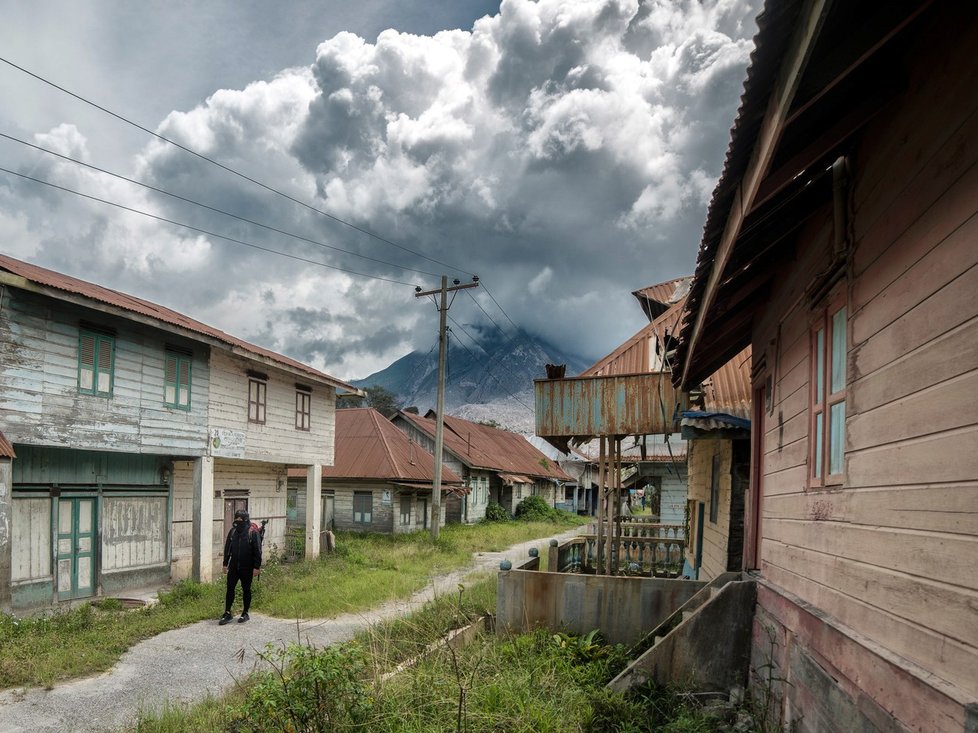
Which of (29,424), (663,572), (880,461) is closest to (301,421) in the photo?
(29,424)

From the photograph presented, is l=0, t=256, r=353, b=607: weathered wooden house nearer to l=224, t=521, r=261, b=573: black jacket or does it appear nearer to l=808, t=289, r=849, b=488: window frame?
l=224, t=521, r=261, b=573: black jacket

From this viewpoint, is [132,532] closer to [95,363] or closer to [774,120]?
[95,363]

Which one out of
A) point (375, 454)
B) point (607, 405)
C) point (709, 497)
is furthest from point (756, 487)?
point (375, 454)

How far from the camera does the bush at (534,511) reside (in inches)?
1459

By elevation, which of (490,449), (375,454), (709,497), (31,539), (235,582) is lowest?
(490,449)

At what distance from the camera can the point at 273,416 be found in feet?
54.6

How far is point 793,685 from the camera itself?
4.46m

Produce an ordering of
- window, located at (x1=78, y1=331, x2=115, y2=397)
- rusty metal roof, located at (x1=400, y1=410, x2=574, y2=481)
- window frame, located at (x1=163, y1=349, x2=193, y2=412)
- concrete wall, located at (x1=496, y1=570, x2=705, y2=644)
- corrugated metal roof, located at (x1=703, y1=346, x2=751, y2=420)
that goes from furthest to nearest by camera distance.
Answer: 1. rusty metal roof, located at (x1=400, y1=410, x2=574, y2=481)
2. window frame, located at (x1=163, y1=349, x2=193, y2=412)
3. window, located at (x1=78, y1=331, x2=115, y2=397)
4. corrugated metal roof, located at (x1=703, y1=346, x2=751, y2=420)
5. concrete wall, located at (x1=496, y1=570, x2=705, y2=644)

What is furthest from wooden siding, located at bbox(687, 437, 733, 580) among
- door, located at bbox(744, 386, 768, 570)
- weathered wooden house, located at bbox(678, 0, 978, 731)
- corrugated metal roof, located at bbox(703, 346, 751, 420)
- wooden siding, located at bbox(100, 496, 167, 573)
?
wooden siding, located at bbox(100, 496, 167, 573)

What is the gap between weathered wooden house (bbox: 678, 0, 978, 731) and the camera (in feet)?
8.09

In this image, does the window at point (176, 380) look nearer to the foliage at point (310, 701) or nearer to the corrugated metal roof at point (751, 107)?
the foliage at point (310, 701)

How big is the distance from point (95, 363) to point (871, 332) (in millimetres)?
12234

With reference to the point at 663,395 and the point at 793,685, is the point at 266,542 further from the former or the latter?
the point at 793,685

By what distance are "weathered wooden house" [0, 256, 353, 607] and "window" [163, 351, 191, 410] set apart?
0.03m
